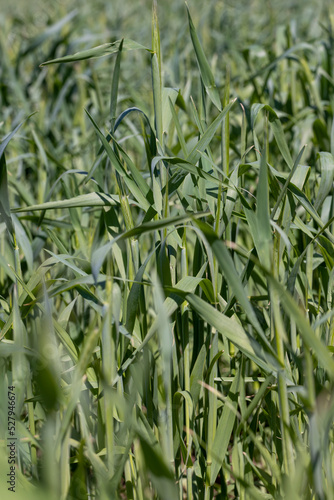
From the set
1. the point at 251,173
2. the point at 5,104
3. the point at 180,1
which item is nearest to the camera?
the point at 251,173

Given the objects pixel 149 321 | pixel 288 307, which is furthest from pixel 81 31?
pixel 288 307

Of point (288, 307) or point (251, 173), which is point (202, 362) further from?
point (251, 173)

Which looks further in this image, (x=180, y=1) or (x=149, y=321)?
(x=180, y=1)

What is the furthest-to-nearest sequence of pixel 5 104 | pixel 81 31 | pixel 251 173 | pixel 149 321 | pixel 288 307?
pixel 81 31 < pixel 5 104 < pixel 251 173 < pixel 149 321 < pixel 288 307

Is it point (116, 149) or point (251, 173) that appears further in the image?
point (251, 173)

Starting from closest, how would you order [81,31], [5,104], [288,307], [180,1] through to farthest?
[288,307], [5,104], [81,31], [180,1]

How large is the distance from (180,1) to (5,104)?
2.20 metres

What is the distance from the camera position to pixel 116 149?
2.43ft

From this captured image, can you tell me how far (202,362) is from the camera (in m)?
0.66

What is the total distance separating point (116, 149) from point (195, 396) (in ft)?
1.13

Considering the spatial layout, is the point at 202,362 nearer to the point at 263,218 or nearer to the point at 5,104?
the point at 263,218

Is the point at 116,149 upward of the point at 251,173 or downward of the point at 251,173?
upward

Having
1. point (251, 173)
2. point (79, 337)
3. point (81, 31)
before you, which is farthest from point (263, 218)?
point (81, 31)

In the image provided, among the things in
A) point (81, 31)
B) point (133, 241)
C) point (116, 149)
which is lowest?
point (133, 241)
